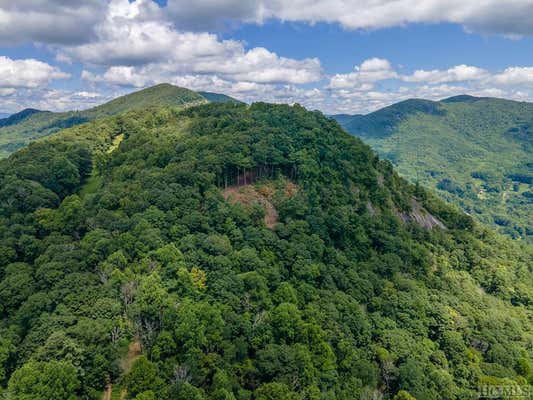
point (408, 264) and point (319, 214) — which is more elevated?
point (319, 214)

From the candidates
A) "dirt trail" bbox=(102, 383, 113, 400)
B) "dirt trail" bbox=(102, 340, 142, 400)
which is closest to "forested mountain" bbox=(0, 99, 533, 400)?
"dirt trail" bbox=(102, 383, 113, 400)

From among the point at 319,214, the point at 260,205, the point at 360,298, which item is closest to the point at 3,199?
the point at 260,205

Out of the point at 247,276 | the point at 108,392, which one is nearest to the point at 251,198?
the point at 247,276

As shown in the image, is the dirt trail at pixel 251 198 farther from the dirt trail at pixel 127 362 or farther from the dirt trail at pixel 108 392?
the dirt trail at pixel 108 392

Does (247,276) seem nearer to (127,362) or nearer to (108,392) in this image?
(127,362)

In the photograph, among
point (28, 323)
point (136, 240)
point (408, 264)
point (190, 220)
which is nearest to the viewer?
point (28, 323)

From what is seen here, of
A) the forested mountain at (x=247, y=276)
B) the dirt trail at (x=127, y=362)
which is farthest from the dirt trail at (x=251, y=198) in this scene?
the dirt trail at (x=127, y=362)

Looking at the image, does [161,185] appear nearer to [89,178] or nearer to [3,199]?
[3,199]

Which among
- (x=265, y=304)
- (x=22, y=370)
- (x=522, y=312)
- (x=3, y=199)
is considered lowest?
(x=522, y=312)
